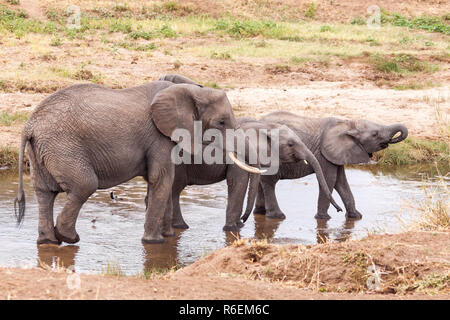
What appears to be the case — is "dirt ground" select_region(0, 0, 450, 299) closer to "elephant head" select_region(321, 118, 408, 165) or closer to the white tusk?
the white tusk

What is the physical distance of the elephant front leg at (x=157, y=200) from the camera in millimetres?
8164

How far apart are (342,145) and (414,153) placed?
11.2ft

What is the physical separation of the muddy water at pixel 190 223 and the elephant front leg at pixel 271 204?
130 mm

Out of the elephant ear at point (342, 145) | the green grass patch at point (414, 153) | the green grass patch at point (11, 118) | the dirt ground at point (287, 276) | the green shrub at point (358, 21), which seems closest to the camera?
the dirt ground at point (287, 276)

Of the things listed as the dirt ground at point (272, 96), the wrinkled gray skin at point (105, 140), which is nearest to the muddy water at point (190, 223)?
the wrinkled gray skin at point (105, 140)

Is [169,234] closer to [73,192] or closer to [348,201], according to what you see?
[73,192]

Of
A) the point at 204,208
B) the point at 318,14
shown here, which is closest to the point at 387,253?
the point at 204,208

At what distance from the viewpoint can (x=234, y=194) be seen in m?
9.07

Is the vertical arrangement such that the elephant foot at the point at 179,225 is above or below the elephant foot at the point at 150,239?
below

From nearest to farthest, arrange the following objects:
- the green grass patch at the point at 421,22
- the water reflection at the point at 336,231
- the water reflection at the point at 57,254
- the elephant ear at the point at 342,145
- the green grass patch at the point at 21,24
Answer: the water reflection at the point at 57,254, the water reflection at the point at 336,231, the elephant ear at the point at 342,145, the green grass patch at the point at 21,24, the green grass patch at the point at 421,22

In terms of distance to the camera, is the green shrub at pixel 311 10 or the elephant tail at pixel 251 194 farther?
the green shrub at pixel 311 10

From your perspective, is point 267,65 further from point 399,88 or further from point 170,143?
point 170,143

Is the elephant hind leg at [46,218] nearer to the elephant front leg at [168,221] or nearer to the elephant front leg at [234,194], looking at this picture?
the elephant front leg at [168,221]

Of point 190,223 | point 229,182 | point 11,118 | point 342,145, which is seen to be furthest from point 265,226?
point 11,118
